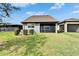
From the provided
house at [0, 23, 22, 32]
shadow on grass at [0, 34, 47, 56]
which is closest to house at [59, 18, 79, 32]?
A: shadow on grass at [0, 34, 47, 56]

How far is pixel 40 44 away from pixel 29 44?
0.17 metres

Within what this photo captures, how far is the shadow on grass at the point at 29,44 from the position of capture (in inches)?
118

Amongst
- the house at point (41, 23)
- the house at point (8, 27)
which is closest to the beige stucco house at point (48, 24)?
the house at point (41, 23)

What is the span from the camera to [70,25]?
310 centimetres

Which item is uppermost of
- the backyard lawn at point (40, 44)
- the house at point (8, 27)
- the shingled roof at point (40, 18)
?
the shingled roof at point (40, 18)

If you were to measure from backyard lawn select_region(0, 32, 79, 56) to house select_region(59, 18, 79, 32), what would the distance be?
0.26ft

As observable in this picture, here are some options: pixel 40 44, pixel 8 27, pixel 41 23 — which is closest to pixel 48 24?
pixel 41 23

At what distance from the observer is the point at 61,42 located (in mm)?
3043

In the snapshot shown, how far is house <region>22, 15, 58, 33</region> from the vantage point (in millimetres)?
3059

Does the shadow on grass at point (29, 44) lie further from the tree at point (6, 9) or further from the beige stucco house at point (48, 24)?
the tree at point (6, 9)

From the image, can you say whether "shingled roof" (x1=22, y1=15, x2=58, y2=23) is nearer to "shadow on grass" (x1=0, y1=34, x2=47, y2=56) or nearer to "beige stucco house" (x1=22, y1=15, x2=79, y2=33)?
"beige stucco house" (x1=22, y1=15, x2=79, y2=33)

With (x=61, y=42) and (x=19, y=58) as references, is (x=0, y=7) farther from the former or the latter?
(x=61, y=42)

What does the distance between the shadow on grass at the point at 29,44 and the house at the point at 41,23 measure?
0.47 ft

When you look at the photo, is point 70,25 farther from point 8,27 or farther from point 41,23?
point 8,27
